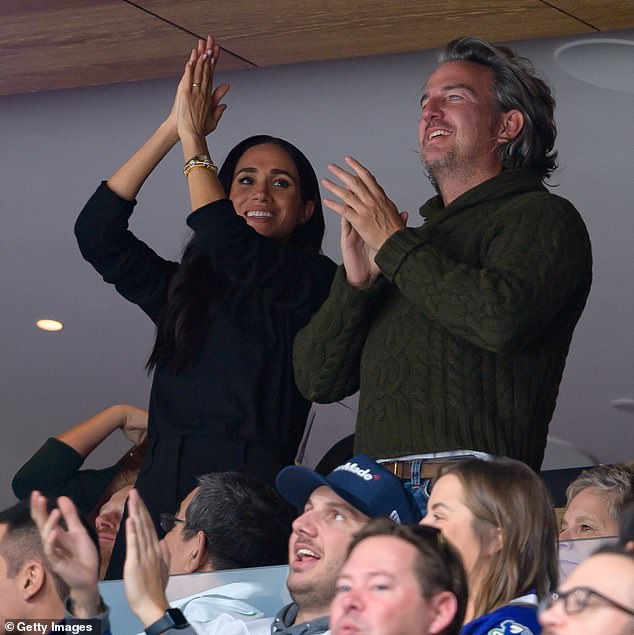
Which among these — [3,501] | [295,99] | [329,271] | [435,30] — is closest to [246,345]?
[329,271]

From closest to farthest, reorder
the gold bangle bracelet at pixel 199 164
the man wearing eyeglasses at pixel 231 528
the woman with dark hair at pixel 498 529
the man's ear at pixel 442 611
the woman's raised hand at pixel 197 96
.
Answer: the man's ear at pixel 442 611 → the woman with dark hair at pixel 498 529 → the man wearing eyeglasses at pixel 231 528 → the gold bangle bracelet at pixel 199 164 → the woman's raised hand at pixel 197 96

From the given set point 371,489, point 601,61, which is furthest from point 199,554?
point 601,61

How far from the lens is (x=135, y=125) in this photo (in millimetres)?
4629

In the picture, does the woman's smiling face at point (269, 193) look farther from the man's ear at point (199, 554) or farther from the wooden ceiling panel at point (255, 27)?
the wooden ceiling panel at point (255, 27)

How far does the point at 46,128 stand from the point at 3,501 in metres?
1.17

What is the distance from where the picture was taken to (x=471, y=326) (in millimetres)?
2240

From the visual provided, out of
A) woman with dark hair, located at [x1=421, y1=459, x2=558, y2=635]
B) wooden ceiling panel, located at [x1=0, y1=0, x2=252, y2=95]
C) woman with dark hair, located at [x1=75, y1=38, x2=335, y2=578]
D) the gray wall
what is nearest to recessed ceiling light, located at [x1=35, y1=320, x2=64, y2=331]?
the gray wall

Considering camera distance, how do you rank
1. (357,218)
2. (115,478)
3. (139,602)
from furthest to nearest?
(115,478), (357,218), (139,602)

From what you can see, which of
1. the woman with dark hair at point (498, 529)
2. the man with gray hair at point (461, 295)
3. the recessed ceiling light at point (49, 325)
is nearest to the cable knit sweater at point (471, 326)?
the man with gray hair at point (461, 295)

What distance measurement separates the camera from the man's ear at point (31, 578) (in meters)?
2.21

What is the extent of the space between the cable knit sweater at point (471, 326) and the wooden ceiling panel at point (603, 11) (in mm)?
1472

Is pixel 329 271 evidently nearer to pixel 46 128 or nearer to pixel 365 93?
pixel 365 93

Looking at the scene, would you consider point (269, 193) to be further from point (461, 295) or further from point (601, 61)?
point (601, 61)

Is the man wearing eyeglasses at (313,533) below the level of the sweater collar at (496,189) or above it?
below
